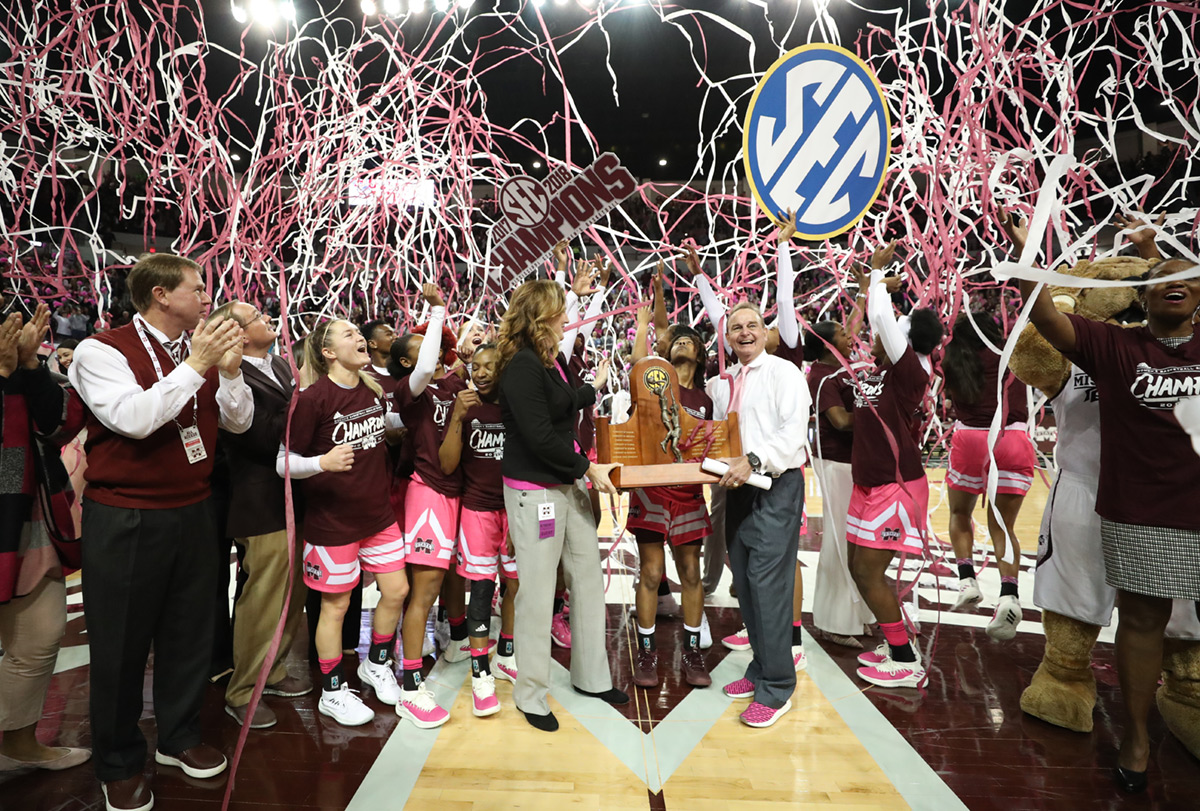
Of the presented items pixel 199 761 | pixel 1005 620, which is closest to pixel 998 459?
pixel 1005 620

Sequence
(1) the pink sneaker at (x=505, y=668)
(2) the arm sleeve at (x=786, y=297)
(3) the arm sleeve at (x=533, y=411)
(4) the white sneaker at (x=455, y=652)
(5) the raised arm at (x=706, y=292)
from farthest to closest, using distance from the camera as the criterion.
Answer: (4) the white sneaker at (x=455, y=652) < (1) the pink sneaker at (x=505, y=668) < (5) the raised arm at (x=706, y=292) < (2) the arm sleeve at (x=786, y=297) < (3) the arm sleeve at (x=533, y=411)

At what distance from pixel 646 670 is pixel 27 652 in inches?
88.8

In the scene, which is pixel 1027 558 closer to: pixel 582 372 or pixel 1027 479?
pixel 1027 479

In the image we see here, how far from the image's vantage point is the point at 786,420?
2588 mm

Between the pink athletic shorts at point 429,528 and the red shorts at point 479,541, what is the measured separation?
6cm

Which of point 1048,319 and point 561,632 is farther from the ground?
point 1048,319

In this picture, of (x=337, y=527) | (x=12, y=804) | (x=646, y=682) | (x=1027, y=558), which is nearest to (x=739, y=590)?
(x=646, y=682)

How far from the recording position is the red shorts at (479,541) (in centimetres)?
284

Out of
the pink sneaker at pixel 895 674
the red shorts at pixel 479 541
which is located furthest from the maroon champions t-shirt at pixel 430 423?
the pink sneaker at pixel 895 674

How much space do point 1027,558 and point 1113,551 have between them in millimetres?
3052

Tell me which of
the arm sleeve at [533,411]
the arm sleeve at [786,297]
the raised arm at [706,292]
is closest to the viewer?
the arm sleeve at [533,411]

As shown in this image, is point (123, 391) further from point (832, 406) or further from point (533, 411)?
point (832, 406)

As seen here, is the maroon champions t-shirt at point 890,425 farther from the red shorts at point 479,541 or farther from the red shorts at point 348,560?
the red shorts at point 348,560

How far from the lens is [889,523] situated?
9.36 feet
